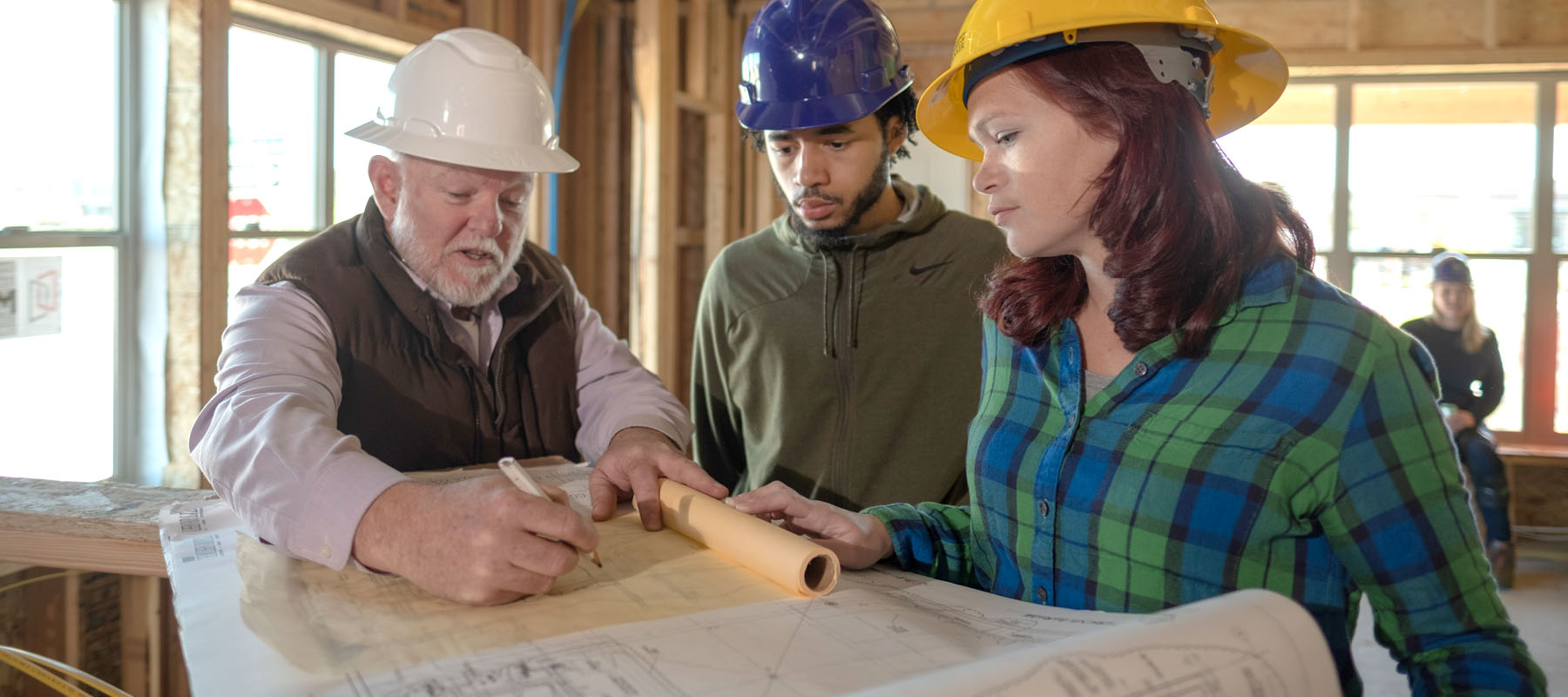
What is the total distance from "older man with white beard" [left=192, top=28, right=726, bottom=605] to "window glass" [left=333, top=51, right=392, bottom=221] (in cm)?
277

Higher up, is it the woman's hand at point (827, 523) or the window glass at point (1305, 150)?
the window glass at point (1305, 150)

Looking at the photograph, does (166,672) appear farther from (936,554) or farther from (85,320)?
(85,320)

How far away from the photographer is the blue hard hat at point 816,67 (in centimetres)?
214

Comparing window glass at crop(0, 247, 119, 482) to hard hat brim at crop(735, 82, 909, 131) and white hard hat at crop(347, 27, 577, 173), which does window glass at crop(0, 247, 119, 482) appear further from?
hard hat brim at crop(735, 82, 909, 131)

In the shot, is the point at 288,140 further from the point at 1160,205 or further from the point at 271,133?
the point at 1160,205

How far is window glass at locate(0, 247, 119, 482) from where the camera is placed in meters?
3.28

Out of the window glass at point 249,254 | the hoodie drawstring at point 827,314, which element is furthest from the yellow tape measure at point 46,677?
the window glass at point 249,254

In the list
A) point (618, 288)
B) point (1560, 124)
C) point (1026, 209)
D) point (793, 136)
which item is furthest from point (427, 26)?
point (1560, 124)

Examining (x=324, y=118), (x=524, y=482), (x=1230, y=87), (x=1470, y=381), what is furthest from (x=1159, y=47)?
(x=1470, y=381)

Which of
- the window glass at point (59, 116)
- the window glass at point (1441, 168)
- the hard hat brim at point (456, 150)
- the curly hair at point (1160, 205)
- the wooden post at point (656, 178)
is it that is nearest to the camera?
the curly hair at point (1160, 205)

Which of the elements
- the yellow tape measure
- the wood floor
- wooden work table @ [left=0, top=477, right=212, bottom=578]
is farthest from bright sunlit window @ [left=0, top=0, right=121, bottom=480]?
the wood floor

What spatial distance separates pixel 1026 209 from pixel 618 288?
17.5ft

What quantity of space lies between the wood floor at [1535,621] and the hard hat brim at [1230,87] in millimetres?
2591

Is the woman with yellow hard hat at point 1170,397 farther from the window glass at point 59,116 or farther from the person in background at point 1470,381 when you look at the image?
the person in background at point 1470,381
